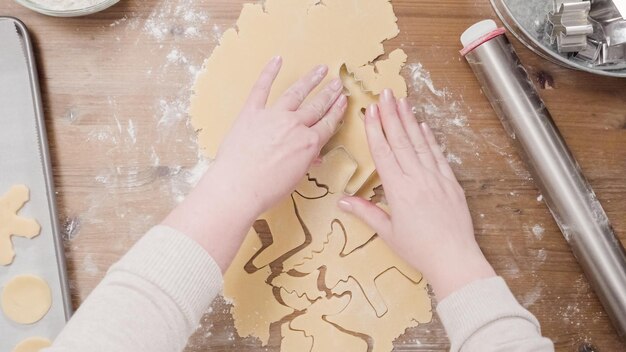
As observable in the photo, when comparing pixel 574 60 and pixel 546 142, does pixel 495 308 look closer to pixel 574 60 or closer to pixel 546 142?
pixel 546 142

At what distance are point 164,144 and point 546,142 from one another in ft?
1.83

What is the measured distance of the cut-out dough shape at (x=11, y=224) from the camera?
2.71 ft

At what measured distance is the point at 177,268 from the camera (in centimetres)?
70

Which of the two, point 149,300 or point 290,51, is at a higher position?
point 290,51

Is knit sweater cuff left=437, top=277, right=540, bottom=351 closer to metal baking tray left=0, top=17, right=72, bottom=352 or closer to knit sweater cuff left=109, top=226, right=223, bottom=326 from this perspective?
knit sweater cuff left=109, top=226, right=223, bottom=326

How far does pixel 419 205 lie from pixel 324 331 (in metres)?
0.23

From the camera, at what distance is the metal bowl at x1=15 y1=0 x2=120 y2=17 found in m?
0.83

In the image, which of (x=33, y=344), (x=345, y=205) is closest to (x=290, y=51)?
(x=345, y=205)

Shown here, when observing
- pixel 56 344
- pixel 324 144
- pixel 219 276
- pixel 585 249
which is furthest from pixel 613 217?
pixel 56 344

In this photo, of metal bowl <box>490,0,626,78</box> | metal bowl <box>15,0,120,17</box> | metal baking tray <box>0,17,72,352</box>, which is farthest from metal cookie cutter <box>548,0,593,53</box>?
metal baking tray <box>0,17,72,352</box>

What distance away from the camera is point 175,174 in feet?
2.82

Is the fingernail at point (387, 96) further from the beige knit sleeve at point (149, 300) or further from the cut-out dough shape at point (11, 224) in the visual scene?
the cut-out dough shape at point (11, 224)

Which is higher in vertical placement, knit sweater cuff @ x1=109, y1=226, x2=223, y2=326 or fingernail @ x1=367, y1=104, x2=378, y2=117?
fingernail @ x1=367, y1=104, x2=378, y2=117

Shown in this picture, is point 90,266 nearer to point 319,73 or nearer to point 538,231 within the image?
point 319,73
